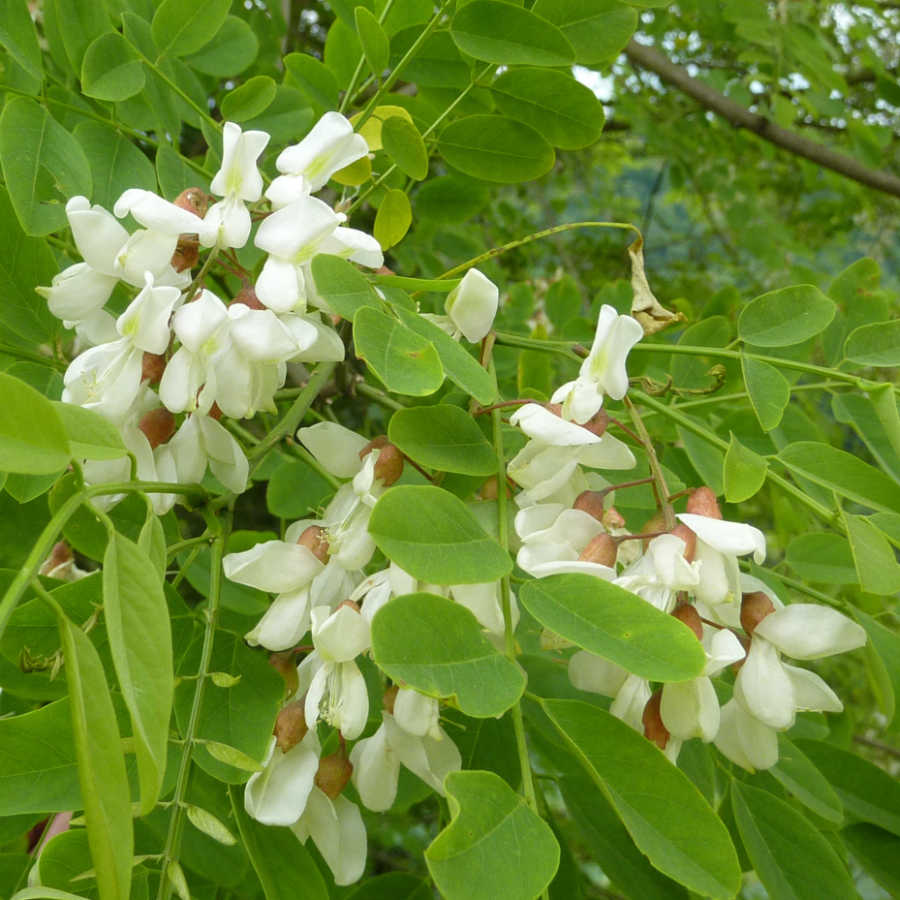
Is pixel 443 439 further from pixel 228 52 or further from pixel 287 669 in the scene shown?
pixel 228 52

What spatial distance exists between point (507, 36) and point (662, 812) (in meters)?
0.49

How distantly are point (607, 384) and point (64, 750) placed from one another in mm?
323

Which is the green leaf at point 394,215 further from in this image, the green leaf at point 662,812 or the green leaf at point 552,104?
the green leaf at point 662,812

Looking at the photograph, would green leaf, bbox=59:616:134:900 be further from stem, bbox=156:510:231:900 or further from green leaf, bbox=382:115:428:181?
green leaf, bbox=382:115:428:181

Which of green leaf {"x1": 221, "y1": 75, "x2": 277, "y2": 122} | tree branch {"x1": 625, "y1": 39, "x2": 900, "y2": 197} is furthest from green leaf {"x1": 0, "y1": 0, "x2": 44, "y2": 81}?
tree branch {"x1": 625, "y1": 39, "x2": 900, "y2": 197}

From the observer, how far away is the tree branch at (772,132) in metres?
1.56

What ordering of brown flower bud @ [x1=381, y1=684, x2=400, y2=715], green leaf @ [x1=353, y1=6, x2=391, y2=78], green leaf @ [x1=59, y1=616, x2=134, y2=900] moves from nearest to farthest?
green leaf @ [x1=59, y1=616, x2=134, y2=900] < brown flower bud @ [x1=381, y1=684, x2=400, y2=715] < green leaf @ [x1=353, y1=6, x2=391, y2=78]

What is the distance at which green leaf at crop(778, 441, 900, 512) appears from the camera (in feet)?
1.96

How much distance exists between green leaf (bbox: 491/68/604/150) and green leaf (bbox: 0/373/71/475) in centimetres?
45

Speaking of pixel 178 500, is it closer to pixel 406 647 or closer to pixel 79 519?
pixel 79 519

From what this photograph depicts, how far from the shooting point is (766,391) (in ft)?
2.06

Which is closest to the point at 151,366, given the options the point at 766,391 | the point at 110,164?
the point at 110,164

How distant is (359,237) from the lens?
547 mm

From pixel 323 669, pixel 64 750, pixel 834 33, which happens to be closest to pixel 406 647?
pixel 323 669
